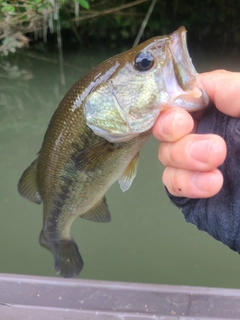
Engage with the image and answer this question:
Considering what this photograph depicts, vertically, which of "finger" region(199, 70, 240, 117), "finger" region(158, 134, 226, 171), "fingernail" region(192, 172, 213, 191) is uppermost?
"finger" region(199, 70, 240, 117)

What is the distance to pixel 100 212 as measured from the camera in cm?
138

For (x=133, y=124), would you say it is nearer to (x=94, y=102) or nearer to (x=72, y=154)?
(x=94, y=102)

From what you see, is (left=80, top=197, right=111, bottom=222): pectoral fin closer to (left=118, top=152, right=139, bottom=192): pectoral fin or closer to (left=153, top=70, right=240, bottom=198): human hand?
(left=118, top=152, right=139, bottom=192): pectoral fin

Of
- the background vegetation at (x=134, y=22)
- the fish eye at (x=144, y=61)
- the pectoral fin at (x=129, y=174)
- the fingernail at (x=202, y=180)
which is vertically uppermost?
the fish eye at (x=144, y=61)

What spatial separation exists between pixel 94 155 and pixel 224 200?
1.19 feet

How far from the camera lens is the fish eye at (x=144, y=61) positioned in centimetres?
91

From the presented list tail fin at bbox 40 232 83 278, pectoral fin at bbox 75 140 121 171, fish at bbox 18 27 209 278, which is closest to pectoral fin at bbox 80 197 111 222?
fish at bbox 18 27 209 278

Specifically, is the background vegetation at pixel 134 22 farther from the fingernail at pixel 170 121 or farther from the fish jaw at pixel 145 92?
the fingernail at pixel 170 121

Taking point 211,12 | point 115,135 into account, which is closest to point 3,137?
point 115,135

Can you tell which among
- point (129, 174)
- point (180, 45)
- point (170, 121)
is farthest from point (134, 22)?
point (170, 121)

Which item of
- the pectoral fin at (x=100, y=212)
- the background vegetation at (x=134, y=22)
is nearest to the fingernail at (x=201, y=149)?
the pectoral fin at (x=100, y=212)

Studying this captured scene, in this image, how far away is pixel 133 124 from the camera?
0.92 m

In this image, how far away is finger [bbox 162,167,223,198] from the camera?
84cm

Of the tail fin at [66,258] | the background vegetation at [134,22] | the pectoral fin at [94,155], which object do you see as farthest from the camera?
the background vegetation at [134,22]
